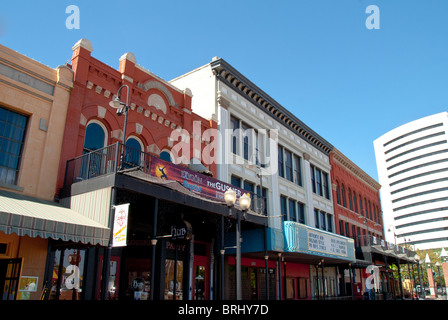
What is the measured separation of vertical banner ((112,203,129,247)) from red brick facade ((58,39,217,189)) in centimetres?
367

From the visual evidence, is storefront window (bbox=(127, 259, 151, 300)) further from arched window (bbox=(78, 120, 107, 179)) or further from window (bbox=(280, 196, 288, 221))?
window (bbox=(280, 196, 288, 221))

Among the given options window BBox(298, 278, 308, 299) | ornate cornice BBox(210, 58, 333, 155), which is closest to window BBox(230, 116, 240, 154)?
ornate cornice BBox(210, 58, 333, 155)

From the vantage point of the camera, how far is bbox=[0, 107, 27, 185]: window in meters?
12.2

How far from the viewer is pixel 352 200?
125 feet

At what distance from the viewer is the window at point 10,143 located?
12.2 meters

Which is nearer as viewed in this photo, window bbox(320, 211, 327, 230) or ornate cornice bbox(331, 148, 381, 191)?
window bbox(320, 211, 327, 230)

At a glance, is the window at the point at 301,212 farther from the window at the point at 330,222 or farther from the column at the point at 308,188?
the window at the point at 330,222

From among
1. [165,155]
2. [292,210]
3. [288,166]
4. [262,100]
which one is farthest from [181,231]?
[288,166]

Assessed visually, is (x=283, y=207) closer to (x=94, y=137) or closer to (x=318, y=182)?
(x=318, y=182)

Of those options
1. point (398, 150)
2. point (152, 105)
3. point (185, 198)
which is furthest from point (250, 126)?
point (398, 150)

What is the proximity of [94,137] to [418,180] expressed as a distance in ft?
439
